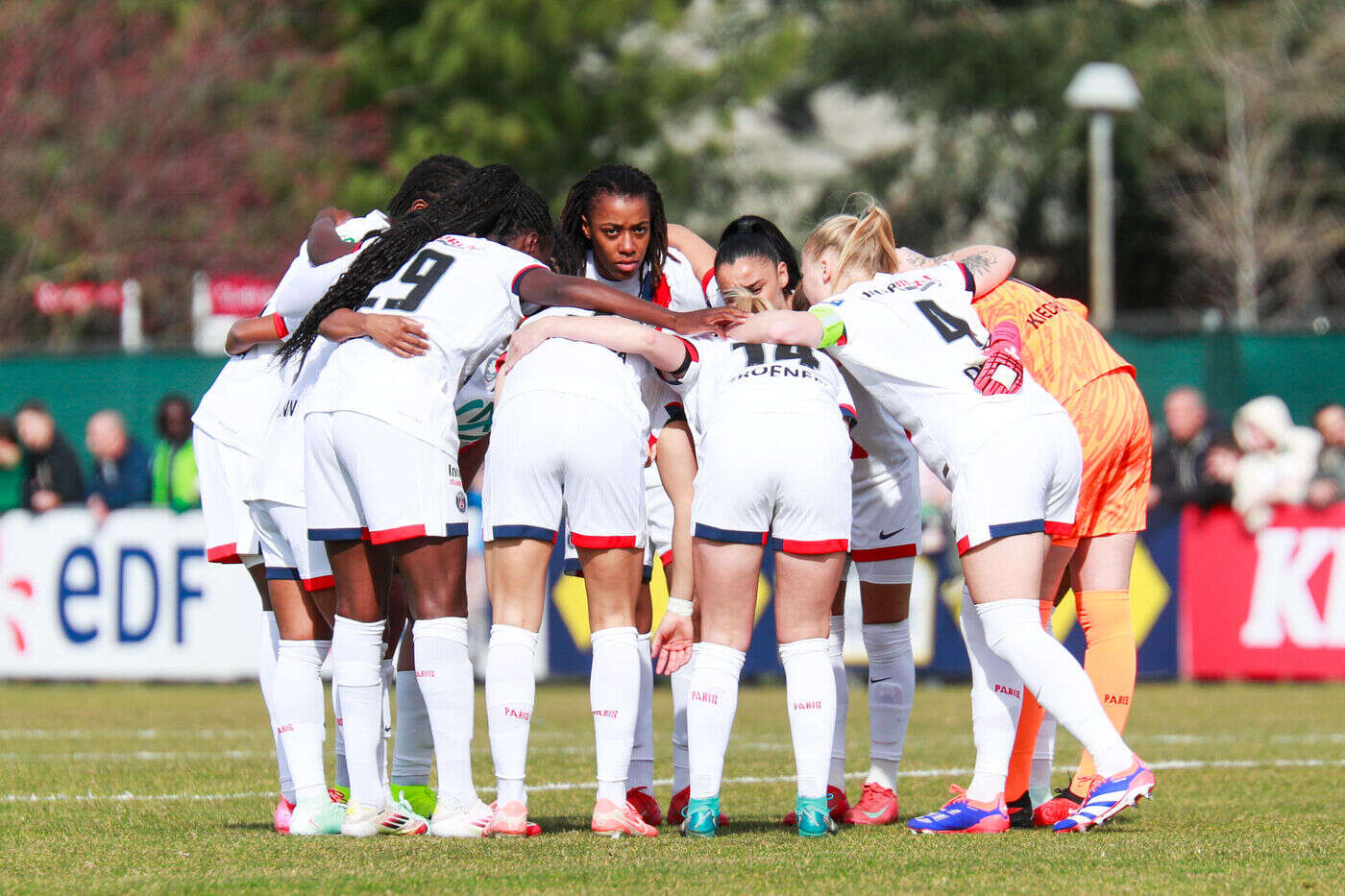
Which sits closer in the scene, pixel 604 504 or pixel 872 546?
pixel 604 504

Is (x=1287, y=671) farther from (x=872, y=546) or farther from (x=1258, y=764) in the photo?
(x=872, y=546)

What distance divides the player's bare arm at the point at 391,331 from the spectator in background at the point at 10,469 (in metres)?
9.28

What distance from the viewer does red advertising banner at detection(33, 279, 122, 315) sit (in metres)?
23.0

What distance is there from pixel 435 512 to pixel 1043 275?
80.5 feet

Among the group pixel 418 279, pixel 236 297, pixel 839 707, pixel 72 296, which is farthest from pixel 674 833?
pixel 72 296

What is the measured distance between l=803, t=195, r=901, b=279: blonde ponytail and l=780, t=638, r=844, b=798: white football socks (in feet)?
4.17

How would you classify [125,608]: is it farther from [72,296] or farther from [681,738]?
[72,296]

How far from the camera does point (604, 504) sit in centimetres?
588

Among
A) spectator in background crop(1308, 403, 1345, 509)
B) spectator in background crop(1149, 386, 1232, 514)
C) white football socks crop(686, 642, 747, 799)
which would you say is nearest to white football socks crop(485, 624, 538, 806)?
white football socks crop(686, 642, 747, 799)

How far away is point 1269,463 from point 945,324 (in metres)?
7.96

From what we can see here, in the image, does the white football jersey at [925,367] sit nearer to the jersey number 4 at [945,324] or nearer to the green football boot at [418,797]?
the jersey number 4 at [945,324]

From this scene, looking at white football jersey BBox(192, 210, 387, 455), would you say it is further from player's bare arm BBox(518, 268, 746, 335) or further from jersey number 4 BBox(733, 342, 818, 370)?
jersey number 4 BBox(733, 342, 818, 370)

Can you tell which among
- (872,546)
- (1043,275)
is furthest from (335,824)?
(1043,275)

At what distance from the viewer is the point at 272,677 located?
255 inches
